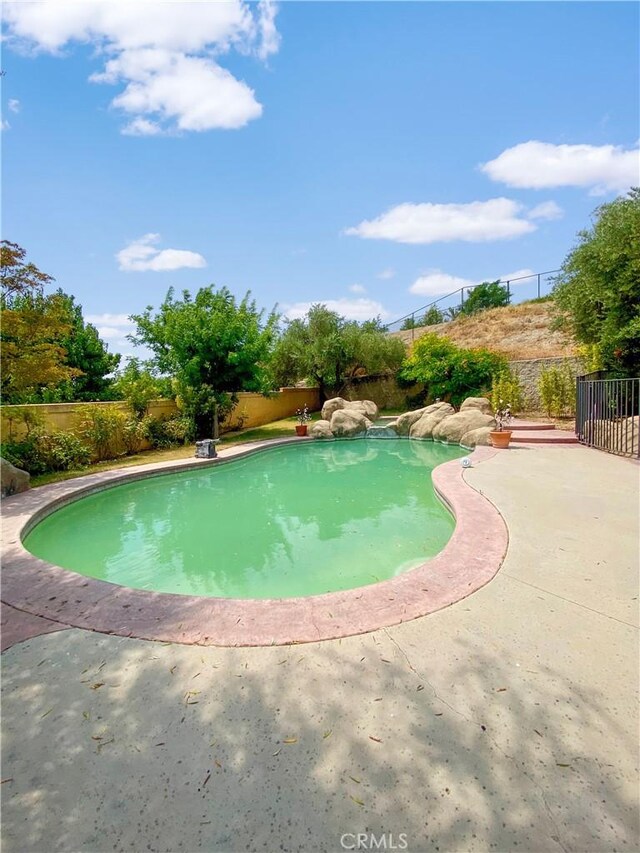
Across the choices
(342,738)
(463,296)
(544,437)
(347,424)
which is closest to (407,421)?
(347,424)

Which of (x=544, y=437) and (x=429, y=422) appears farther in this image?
(x=429, y=422)

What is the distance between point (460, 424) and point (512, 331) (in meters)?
14.4

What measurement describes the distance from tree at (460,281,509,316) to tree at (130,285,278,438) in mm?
19552

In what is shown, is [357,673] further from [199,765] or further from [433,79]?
A: [433,79]

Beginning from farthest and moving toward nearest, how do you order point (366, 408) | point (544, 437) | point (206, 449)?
point (366, 408) → point (544, 437) → point (206, 449)

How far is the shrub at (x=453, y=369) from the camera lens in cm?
1794

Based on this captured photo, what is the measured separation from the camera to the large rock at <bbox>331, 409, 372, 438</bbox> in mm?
15086

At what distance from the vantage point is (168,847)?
1378mm

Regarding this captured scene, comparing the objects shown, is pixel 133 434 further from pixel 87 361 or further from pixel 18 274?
pixel 87 361

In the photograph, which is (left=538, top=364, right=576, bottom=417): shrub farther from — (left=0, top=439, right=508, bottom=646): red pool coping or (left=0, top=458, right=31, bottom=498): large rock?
(left=0, top=458, right=31, bottom=498): large rock

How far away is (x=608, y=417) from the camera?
9852mm

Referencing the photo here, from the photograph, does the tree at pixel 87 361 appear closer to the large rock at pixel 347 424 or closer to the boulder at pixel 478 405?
the large rock at pixel 347 424

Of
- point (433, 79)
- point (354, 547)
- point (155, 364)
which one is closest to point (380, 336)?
point (155, 364)

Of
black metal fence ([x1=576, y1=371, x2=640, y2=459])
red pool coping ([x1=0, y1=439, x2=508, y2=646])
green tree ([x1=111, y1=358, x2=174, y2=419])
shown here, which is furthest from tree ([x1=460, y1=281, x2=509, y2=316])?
red pool coping ([x1=0, y1=439, x2=508, y2=646])
